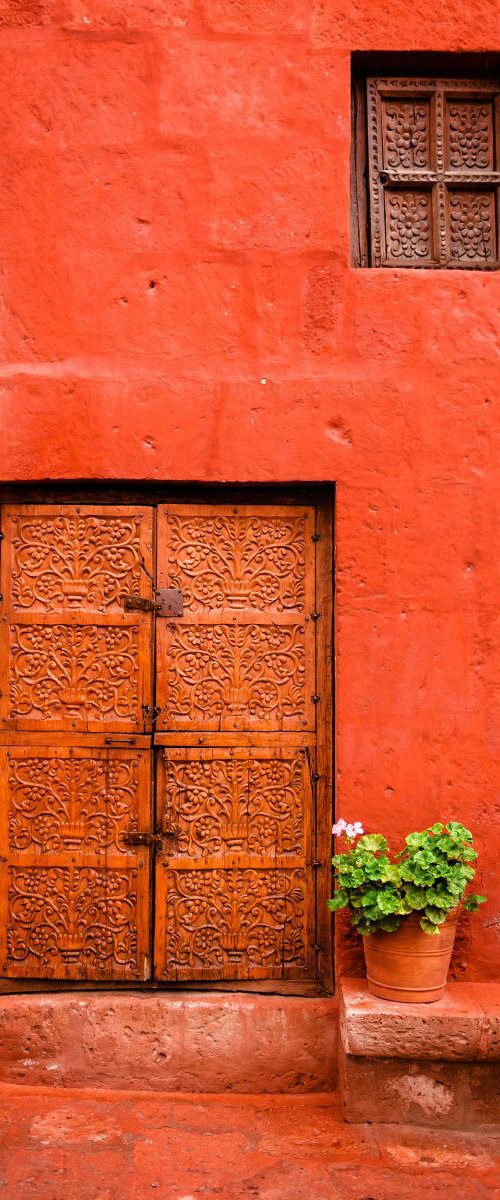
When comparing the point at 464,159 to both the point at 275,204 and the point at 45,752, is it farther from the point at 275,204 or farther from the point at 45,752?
the point at 45,752

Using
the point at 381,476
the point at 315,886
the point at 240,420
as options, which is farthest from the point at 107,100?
the point at 315,886

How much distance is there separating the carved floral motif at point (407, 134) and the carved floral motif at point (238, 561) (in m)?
1.46

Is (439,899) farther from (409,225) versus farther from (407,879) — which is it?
(409,225)

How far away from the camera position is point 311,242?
3717 millimetres

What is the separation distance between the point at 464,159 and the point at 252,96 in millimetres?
857

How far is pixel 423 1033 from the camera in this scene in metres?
3.27

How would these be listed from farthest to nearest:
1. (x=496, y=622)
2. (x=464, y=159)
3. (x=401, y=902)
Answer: (x=464, y=159) → (x=496, y=622) → (x=401, y=902)

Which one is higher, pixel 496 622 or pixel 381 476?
pixel 381 476

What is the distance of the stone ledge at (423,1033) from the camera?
3.27m

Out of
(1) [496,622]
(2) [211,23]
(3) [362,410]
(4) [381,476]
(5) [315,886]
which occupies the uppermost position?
(2) [211,23]

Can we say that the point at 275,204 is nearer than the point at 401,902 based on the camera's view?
No

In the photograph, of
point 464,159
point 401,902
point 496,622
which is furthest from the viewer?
point 464,159

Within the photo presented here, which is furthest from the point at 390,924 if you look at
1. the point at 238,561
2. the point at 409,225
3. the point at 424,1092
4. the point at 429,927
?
the point at 409,225

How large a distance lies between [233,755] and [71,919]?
2.78 ft
